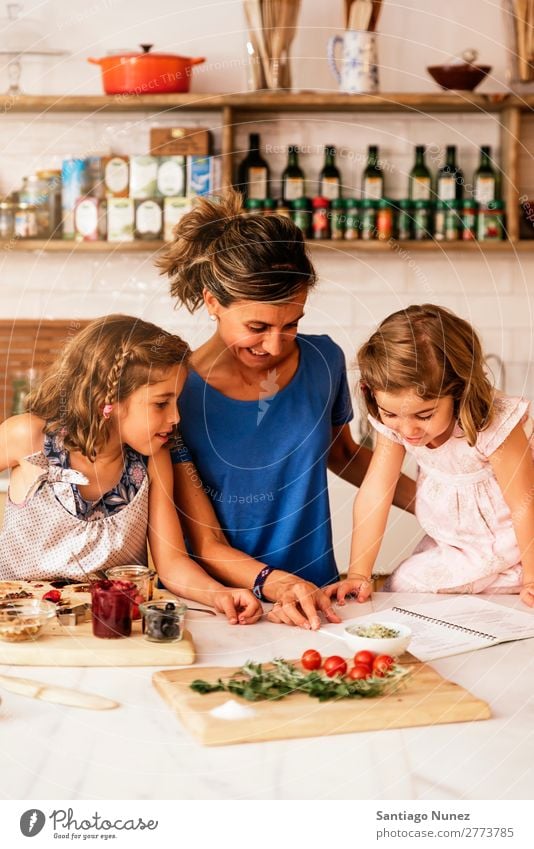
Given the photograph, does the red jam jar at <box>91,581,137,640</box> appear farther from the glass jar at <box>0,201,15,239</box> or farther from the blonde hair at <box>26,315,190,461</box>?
the glass jar at <box>0,201,15,239</box>

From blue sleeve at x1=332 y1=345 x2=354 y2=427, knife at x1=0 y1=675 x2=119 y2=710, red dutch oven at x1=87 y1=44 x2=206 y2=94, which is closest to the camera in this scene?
knife at x1=0 y1=675 x2=119 y2=710

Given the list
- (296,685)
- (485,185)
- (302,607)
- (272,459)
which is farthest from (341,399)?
(485,185)

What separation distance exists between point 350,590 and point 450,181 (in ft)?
5.98

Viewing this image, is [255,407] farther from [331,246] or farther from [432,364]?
[331,246]

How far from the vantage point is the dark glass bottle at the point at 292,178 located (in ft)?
10.3

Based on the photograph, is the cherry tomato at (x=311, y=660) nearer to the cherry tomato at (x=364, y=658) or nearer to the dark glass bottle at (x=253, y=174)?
the cherry tomato at (x=364, y=658)

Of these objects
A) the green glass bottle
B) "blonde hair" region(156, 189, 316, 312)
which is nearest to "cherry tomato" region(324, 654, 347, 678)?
"blonde hair" region(156, 189, 316, 312)

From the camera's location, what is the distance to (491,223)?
10.2ft

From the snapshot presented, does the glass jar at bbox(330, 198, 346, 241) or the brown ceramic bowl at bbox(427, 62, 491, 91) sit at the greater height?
the brown ceramic bowl at bbox(427, 62, 491, 91)

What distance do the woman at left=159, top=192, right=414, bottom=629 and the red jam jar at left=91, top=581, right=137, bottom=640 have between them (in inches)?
12.2

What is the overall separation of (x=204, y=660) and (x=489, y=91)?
235cm

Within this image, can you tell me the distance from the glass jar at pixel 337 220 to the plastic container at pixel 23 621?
1946mm

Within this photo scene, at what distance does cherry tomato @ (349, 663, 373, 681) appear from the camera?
123 cm

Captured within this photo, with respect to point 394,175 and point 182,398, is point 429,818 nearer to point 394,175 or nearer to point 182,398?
point 182,398
